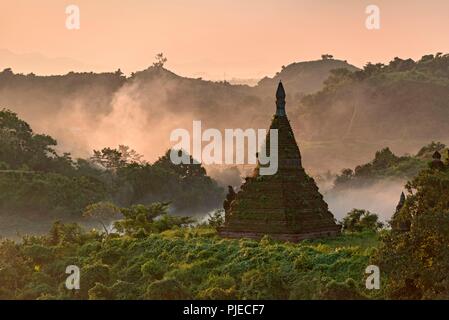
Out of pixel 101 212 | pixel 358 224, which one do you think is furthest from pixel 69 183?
pixel 358 224

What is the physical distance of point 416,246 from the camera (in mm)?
34000

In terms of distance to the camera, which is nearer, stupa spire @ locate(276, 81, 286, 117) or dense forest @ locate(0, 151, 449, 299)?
dense forest @ locate(0, 151, 449, 299)

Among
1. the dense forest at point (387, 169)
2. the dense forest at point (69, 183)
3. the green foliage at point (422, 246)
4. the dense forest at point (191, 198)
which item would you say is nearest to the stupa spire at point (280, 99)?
the dense forest at point (191, 198)

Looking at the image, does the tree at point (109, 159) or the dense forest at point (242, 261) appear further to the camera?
the tree at point (109, 159)

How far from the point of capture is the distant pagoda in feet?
151

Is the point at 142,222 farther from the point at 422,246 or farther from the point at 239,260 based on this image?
the point at 422,246

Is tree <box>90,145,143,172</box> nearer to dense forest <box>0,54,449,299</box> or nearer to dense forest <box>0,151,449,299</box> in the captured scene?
dense forest <box>0,54,449,299</box>

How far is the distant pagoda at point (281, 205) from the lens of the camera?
45938 mm

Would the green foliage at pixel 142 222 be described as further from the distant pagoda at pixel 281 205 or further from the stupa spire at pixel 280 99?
the stupa spire at pixel 280 99

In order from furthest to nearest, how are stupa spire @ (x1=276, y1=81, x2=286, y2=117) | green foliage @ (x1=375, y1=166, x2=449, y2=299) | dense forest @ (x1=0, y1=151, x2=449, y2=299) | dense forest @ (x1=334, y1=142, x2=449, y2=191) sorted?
dense forest @ (x1=334, y1=142, x2=449, y2=191) → stupa spire @ (x1=276, y1=81, x2=286, y2=117) → dense forest @ (x1=0, y1=151, x2=449, y2=299) → green foliage @ (x1=375, y1=166, x2=449, y2=299)

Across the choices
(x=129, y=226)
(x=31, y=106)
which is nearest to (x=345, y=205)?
(x=129, y=226)

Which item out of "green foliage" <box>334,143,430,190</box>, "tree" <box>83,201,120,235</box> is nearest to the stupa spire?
"tree" <box>83,201,120,235</box>

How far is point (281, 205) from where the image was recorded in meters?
46.4
